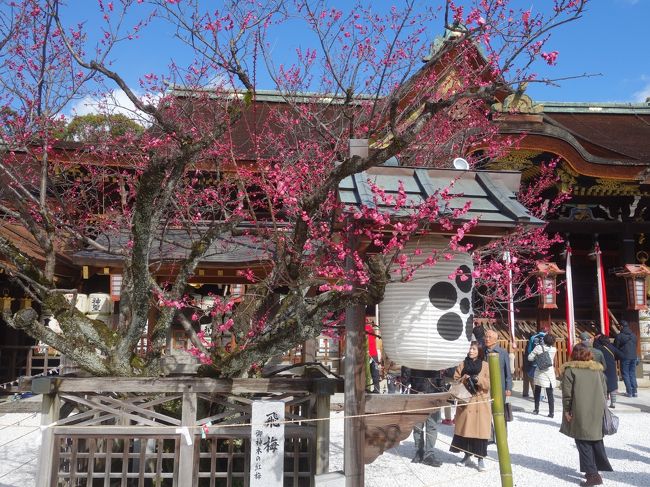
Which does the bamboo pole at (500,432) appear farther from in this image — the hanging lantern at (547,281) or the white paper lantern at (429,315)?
the hanging lantern at (547,281)

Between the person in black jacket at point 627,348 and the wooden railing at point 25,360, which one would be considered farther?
the wooden railing at point 25,360

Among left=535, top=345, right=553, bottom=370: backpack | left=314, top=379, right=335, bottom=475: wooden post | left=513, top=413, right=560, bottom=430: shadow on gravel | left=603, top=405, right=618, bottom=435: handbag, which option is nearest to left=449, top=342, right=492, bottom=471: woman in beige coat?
left=603, top=405, right=618, bottom=435: handbag

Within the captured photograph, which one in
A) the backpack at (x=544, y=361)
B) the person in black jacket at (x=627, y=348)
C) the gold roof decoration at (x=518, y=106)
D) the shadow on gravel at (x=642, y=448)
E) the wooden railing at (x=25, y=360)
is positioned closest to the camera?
the shadow on gravel at (x=642, y=448)

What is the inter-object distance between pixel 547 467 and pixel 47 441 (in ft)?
18.1

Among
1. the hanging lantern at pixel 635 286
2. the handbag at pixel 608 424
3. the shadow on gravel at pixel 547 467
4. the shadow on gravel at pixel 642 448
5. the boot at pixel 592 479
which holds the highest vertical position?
the hanging lantern at pixel 635 286

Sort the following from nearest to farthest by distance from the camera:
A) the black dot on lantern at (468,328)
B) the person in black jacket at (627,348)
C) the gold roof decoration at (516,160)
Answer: the black dot on lantern at (468,328) < the person in black jacket at (627,348) < the gold roof decoration at (516,160)

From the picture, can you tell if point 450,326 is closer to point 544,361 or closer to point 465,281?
point 465,281

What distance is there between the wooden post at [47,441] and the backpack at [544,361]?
7.48m

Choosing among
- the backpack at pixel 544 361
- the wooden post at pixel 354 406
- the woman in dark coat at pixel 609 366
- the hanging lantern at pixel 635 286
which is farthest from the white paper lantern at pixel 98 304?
the hanging lantern at pixel 635 286

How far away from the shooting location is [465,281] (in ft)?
11.4

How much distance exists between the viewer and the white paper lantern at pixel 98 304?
11.3m

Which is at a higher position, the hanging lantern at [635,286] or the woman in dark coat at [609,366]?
the hanging lantern at [635,286]

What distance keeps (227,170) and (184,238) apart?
1.42 metres

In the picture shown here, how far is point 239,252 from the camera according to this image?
834 centimetres
